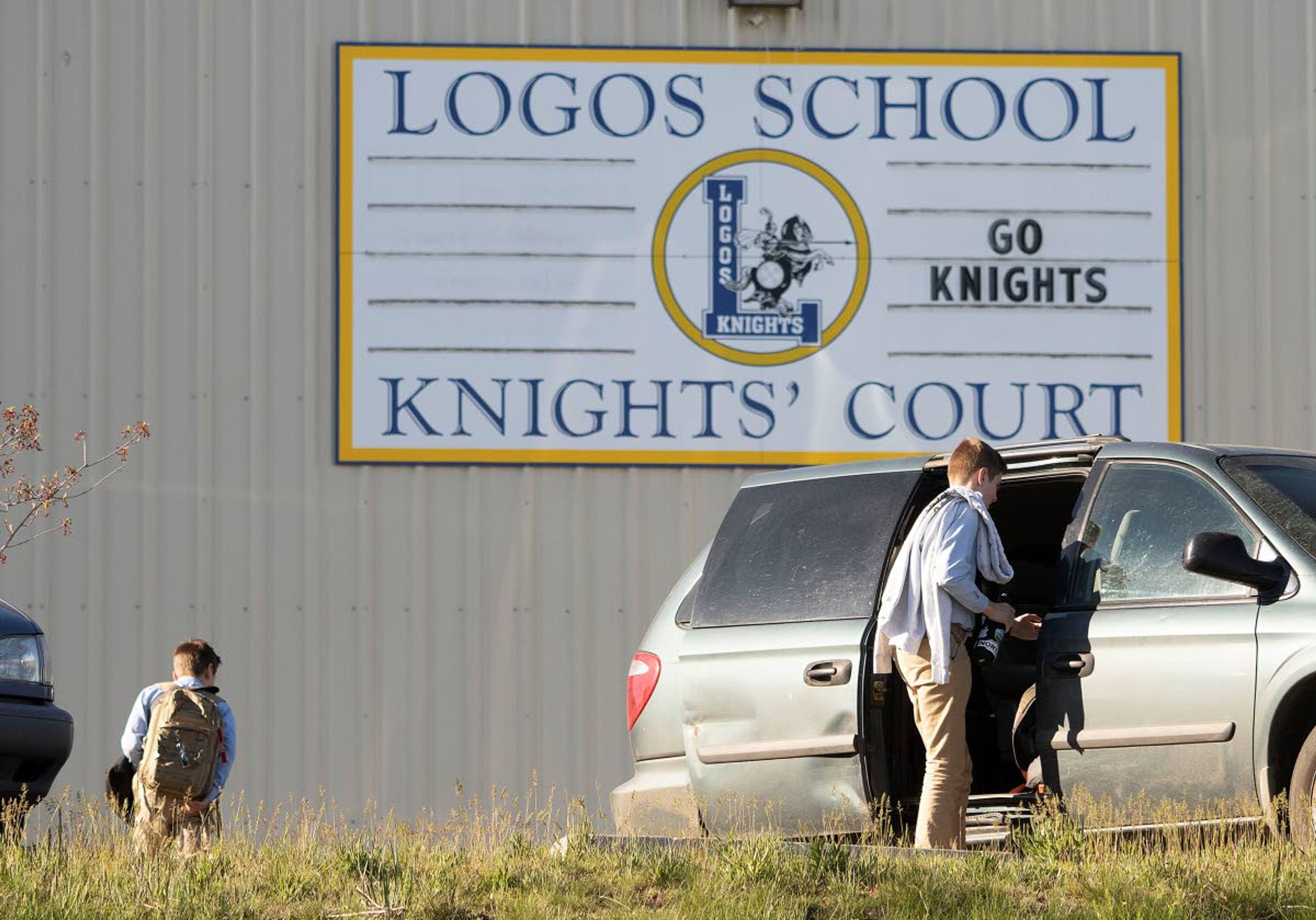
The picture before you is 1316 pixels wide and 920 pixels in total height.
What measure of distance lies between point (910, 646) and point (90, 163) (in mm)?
7673

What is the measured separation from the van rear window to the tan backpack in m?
2.02

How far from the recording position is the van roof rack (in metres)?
7.73

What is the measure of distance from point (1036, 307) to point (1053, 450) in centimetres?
543

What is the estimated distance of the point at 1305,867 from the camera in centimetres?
615

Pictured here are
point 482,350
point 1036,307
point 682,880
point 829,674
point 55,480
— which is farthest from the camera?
point 1036,307

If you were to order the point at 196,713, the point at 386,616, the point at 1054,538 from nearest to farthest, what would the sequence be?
the point at 196,713 → the point at 1054,538 → the point at 386,616

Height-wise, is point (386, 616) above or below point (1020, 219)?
below

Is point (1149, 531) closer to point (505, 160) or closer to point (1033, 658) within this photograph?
point (1033, 658)

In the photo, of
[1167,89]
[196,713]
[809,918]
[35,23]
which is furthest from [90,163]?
[809,918]

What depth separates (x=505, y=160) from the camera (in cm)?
1306

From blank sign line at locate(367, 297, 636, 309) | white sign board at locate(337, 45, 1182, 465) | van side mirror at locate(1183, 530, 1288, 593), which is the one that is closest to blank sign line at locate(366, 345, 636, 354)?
white sign board at locate(337, 45, 1182, 465)

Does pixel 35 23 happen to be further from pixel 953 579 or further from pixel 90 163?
pixel 953 579

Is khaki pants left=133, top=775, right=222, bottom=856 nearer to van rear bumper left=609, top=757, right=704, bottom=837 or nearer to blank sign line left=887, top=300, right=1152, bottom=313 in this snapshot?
van rear bumper left=609, top=757, right=704, bottom=837

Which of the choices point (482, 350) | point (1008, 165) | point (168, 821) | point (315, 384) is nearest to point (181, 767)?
point (168, 821)
